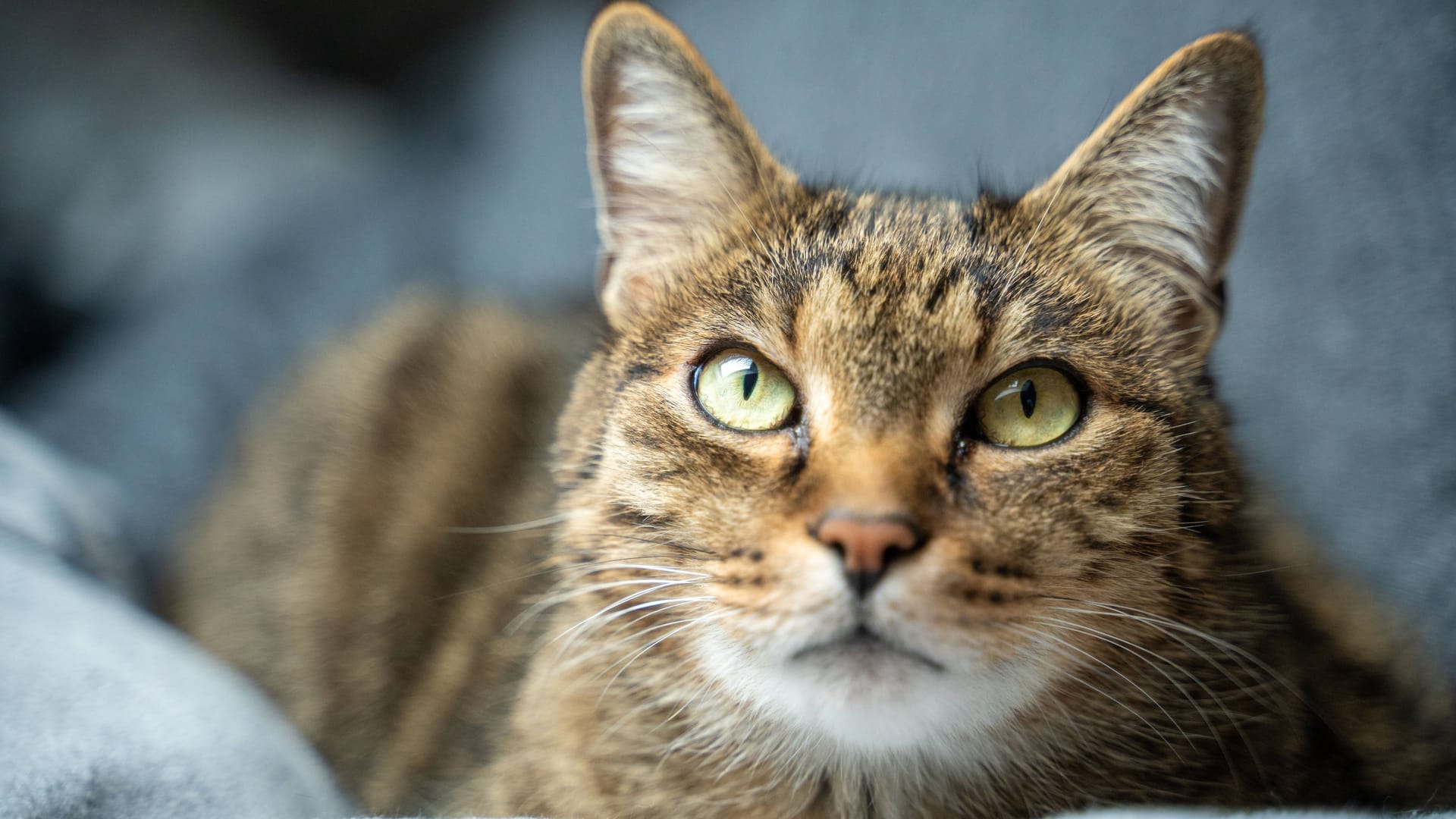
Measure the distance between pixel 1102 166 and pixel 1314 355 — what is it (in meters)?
0.52

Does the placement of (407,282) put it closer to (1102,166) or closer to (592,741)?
(592,741)

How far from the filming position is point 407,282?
194 centimetres

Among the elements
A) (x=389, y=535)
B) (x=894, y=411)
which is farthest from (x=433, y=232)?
(x=894, y=411)

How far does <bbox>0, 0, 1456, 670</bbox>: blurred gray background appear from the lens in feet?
3.65

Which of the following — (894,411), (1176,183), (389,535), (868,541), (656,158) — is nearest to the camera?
(868,541)

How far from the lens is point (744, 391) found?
0.87 metres

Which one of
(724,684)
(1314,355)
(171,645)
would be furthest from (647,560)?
(1314,355)

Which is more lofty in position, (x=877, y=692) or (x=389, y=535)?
(x=389, y=535)

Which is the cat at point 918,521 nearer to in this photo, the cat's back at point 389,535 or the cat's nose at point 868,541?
the cat's nose at point 868,541

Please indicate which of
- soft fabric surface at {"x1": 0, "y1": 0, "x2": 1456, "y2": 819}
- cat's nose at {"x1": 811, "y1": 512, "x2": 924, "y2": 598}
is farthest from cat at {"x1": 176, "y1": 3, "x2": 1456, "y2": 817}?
soft fabric surface at {"x1": 0, "y1": 0, "x2": 1456, "y2": 819}

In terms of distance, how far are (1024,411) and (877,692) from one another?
0.91 feet

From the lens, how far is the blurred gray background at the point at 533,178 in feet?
3.65

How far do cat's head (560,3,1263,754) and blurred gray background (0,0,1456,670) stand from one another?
0.22m

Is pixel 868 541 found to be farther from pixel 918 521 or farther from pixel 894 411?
pixel 894 411
